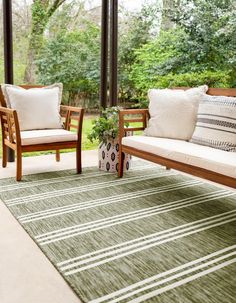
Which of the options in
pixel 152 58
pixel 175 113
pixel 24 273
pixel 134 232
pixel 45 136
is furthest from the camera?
pixel 152 58

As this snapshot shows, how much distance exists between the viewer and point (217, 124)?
2639 millimetres

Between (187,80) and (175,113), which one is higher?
(187,80)

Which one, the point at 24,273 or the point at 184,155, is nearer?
the point at 24,273

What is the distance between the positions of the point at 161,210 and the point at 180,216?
0.16 m

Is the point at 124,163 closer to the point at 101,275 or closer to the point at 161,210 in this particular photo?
the point at 161,210

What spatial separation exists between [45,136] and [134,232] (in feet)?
4.59

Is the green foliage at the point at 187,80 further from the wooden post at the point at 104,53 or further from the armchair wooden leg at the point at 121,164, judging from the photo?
the armchair wooden leg at the point at 121,164

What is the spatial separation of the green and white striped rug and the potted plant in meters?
0.16

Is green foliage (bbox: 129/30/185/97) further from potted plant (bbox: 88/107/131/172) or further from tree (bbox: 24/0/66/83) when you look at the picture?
potted plant (bbox: 88/107/131/172)

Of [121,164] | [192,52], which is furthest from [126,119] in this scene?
[192,52]

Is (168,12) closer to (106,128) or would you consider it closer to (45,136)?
(106,128)

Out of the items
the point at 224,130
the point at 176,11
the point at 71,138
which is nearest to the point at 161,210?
the point at 224,130

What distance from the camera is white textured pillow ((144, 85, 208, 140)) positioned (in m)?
2.94

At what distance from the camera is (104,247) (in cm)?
191
